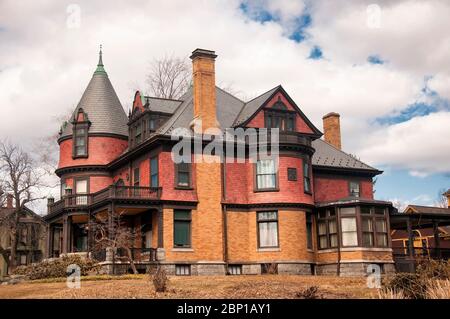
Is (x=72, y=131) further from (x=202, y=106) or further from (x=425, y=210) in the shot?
(x=425, y=210)

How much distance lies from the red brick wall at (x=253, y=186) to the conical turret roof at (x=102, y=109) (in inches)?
394

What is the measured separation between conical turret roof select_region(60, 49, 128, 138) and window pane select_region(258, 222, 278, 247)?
1243 cm

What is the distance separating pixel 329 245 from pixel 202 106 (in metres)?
11.1

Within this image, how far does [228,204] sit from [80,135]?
12.5 metres

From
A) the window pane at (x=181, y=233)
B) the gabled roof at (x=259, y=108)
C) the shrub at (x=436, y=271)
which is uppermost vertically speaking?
the gabled roof at (x=259, y=108)

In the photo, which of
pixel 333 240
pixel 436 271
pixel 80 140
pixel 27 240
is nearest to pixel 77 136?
pixel 80 140

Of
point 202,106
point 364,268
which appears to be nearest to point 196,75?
point 202,106

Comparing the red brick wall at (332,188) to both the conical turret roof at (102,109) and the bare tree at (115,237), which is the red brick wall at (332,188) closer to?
the bare tree at (115,237)

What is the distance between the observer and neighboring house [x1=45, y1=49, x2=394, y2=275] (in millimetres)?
34938

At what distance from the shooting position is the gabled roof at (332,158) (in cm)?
4225

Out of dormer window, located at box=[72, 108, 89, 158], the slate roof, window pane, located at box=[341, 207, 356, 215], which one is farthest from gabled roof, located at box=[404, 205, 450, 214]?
dormer window, located at box=[72, 108, 89, 158]

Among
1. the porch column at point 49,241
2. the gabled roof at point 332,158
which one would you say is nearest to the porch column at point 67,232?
the porch column at point 49,241

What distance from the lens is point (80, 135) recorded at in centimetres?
4259

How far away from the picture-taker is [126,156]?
3878cm
